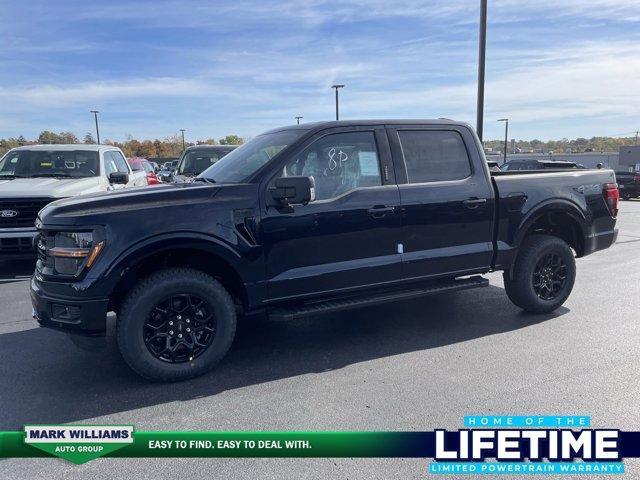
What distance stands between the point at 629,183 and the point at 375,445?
2345 centimetres

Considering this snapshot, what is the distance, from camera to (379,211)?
4.34 metres

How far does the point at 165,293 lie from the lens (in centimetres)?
367

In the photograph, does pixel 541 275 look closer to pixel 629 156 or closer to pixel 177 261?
pixel 177 261

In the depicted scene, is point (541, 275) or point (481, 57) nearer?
point (541, 275)

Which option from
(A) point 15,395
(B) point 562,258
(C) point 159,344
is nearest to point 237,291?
(C) point 159,344

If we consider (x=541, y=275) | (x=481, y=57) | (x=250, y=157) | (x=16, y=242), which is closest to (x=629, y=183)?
(x=481, y=57)

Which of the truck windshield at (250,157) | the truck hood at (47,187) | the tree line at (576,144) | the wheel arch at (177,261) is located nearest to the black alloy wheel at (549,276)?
the truck windshield at (250,157)

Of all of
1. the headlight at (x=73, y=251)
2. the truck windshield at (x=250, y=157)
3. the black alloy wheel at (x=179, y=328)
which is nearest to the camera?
the headlight at (x=73, y=251)

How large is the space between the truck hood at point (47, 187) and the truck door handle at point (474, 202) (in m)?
5.76

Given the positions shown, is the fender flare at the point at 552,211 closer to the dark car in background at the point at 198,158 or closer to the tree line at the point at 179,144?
the dark car in background at the point at 198,158

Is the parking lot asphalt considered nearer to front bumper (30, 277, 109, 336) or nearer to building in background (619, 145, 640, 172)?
front bumper (30, 277, 109, 336)

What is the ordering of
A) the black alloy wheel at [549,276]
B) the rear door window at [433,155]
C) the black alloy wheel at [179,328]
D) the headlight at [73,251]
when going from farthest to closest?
the black alloy wheel at [549,276] → the rear door window at [433,155] → the black alloy wheel at [179,328] → the headlight at [73,251]

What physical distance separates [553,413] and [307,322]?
264 cm

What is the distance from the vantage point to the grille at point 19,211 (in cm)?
707
